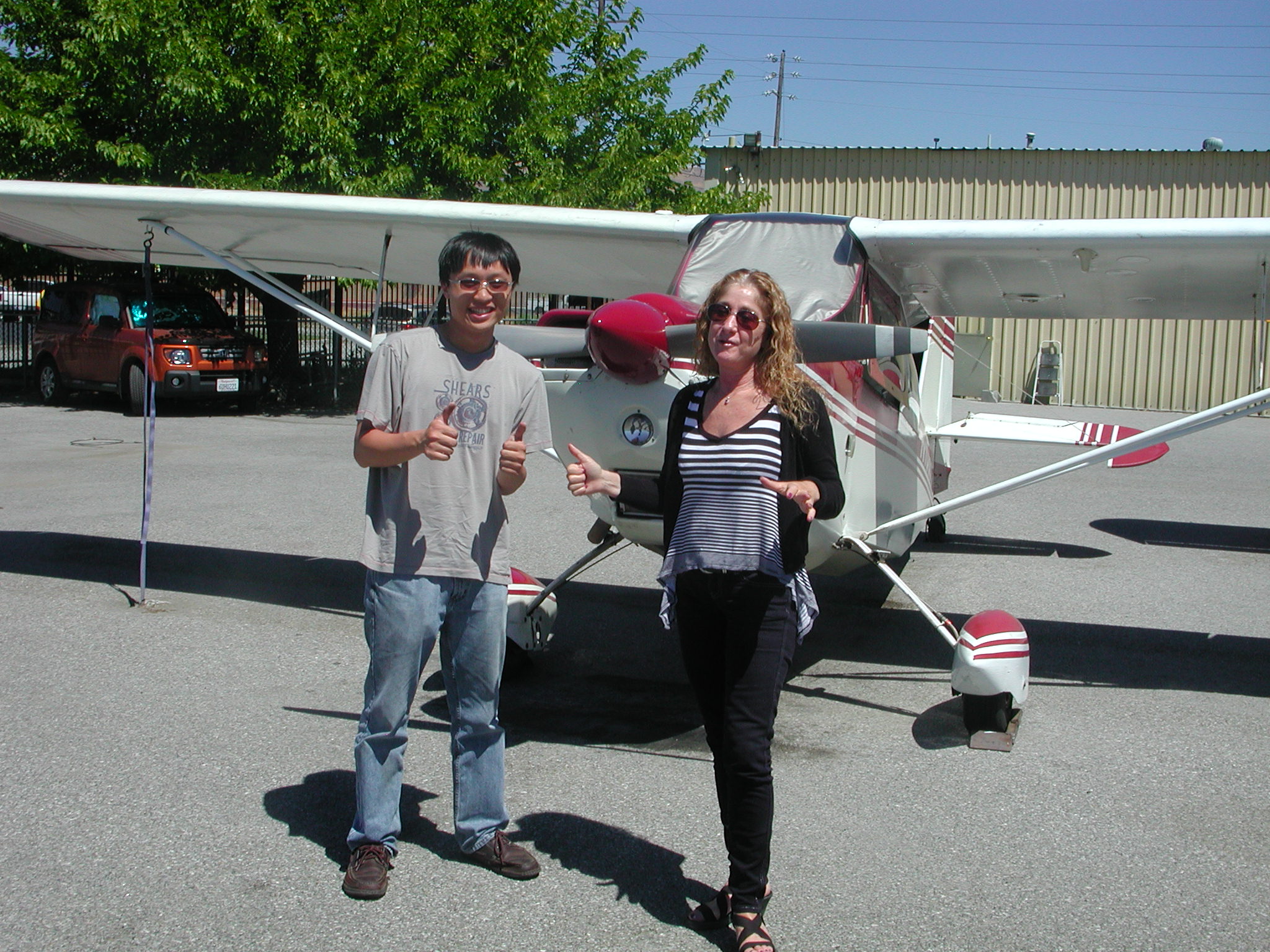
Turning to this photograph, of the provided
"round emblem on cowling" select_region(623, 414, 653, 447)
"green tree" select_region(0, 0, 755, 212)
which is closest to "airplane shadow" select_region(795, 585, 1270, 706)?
"round emblem on cowling" select_region(623, 414, 653, 447)

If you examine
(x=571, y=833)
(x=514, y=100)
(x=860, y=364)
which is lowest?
(x=571, y=833)

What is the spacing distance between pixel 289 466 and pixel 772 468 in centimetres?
957

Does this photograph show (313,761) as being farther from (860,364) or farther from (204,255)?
(204,255)

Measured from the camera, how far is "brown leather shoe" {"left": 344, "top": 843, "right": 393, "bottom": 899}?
116 inches

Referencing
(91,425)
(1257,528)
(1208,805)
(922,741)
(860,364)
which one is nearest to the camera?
(1208,805)

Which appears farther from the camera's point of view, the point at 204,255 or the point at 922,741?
the point at 204,255

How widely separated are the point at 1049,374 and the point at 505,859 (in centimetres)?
2088

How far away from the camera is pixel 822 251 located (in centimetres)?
503

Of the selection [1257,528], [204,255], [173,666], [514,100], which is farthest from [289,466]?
[1257,528]

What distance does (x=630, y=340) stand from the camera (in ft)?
11.9

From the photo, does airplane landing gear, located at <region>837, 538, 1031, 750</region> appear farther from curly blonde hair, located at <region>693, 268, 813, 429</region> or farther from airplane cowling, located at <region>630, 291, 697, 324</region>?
curly blonde hair, located at <region>693, 268, 813, 429</region>

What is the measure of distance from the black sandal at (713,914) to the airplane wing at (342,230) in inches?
135

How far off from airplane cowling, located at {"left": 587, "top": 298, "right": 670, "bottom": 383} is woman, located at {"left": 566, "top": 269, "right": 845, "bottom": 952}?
0.65m

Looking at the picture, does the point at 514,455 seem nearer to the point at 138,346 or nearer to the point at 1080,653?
the point at 1080,653
